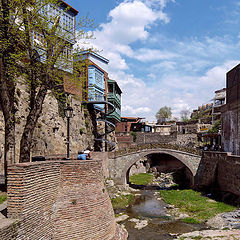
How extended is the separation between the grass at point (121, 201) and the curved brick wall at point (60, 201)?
10.5 meters

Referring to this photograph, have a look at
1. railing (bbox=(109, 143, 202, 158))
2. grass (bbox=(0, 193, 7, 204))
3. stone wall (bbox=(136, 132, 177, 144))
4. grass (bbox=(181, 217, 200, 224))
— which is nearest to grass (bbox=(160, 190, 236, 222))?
grass (bbox=(181, 217, 200, 224))

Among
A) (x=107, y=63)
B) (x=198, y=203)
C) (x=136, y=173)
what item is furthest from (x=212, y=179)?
(x=107, y=63)

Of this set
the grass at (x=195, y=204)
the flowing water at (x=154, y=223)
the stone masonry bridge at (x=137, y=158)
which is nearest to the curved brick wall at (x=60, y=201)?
the flowing water at (x=154, y=223)

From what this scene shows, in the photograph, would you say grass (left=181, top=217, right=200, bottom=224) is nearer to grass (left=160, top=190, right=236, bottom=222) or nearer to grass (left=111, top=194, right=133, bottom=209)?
grass (left=160, top=190, right=236, bottom=222)

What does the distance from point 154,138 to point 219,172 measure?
23003 mm

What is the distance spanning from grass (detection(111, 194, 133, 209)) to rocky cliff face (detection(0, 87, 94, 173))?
7.09m

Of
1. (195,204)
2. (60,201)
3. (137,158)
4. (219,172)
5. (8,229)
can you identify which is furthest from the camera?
(137,158)

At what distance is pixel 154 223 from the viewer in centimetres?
1659

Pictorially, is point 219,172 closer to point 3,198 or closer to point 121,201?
point 121,201

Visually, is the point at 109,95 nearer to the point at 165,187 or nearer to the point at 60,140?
the point at 60,140

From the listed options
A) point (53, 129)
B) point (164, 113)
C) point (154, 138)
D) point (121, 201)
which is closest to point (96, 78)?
point (53, 129)

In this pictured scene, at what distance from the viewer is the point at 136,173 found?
129ft

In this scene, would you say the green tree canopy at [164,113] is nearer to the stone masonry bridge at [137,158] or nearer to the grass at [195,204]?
the stone masonry bridge at [137,158]

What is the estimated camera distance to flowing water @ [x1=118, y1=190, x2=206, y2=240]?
14.5 meters
